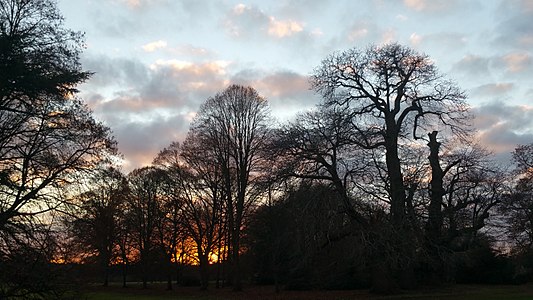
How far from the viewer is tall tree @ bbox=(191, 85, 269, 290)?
130 feet

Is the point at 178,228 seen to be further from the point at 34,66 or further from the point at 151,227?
the point at 34,66

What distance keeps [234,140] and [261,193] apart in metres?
13.8

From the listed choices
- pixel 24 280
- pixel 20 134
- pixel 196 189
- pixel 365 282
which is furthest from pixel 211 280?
pixel 24 280

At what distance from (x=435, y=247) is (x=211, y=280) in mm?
40347

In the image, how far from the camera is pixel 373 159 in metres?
26.9

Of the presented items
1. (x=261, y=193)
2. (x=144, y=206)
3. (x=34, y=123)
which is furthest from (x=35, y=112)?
(x=144, y=206)

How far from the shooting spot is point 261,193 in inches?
1057

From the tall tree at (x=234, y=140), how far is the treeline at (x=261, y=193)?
115mm

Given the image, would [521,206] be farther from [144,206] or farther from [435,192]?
[144,206]

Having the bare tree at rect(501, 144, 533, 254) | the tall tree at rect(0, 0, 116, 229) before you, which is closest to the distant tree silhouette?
the tall tree at rect(0, 0, 116, 229)

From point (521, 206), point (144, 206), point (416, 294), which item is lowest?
point (416, 294)

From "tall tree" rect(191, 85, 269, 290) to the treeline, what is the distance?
12 cm

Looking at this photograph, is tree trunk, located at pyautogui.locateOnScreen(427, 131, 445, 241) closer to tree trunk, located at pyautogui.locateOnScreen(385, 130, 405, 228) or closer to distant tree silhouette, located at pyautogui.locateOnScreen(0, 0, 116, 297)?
tree trunk, located at pyautogui.locateOnScreen(385, 130, 405, 228)

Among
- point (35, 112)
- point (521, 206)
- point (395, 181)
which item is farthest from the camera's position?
point (521, 206)
